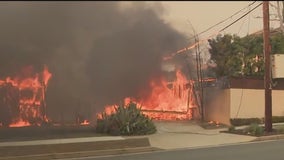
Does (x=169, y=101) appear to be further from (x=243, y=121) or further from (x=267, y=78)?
(x=267, y=78)

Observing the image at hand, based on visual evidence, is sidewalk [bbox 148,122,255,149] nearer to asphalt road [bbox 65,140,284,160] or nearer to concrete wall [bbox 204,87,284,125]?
asphalt road [bbox 65,140,284,160]

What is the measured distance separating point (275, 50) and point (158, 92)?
6.72 meters

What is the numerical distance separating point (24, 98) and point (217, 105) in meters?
8.91

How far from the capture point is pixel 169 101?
25.9 metres

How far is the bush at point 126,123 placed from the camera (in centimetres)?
1781

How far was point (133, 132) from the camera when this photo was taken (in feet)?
58.6

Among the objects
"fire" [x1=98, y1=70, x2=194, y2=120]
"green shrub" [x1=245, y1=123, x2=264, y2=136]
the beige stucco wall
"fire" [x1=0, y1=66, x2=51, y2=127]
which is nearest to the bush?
"green shrub" [x1=245, y1=123, x2=264, y2=136]

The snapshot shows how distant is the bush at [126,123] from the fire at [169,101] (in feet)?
21.1

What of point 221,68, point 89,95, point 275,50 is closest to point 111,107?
point 89,95

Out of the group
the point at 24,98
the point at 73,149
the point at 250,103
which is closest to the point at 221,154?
the point at 73,149

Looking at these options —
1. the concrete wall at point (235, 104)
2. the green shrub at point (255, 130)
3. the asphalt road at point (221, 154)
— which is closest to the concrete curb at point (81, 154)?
the asphalt road at point (221, 154)

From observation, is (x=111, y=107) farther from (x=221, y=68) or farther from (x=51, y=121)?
(x=221, y=68)

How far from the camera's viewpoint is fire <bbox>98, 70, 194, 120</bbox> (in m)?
25.2

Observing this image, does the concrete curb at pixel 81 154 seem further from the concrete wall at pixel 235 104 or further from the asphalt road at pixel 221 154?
the concrete wall at pixel 235 104
